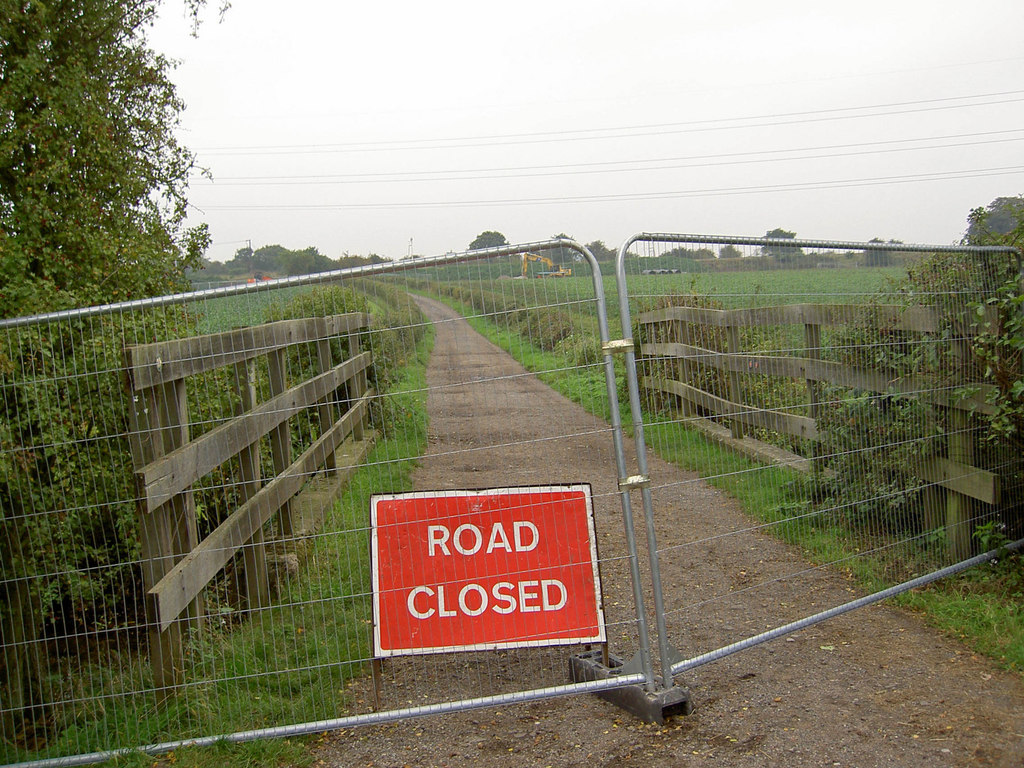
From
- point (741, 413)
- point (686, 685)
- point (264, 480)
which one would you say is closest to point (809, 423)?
point (741, 413)

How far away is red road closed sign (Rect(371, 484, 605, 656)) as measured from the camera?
3.72m

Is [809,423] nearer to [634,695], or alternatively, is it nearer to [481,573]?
[634,695]

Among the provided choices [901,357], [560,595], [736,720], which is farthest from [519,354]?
[901,357]

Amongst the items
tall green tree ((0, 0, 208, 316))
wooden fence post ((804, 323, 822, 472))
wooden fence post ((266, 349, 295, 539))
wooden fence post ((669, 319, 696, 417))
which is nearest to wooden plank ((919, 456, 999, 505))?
wooden fence post ((804, 323, 822, 472))

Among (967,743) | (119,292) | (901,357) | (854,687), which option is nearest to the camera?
(967,743)

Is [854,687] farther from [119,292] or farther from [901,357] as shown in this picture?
[119,292]

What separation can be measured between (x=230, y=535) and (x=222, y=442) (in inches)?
17.3

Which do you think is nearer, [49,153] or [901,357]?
[901,357]

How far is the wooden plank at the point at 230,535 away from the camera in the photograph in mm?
3577

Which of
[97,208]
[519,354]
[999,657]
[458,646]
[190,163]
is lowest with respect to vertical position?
[999,657]

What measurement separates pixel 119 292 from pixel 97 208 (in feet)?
4.05

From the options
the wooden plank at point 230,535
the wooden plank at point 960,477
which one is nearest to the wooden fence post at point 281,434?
the wooden plank at point 230,535

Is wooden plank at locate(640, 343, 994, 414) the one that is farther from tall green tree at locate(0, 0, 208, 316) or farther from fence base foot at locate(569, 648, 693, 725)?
tall green tree at locate(0, 0, 208, 316)

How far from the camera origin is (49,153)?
6684mm
